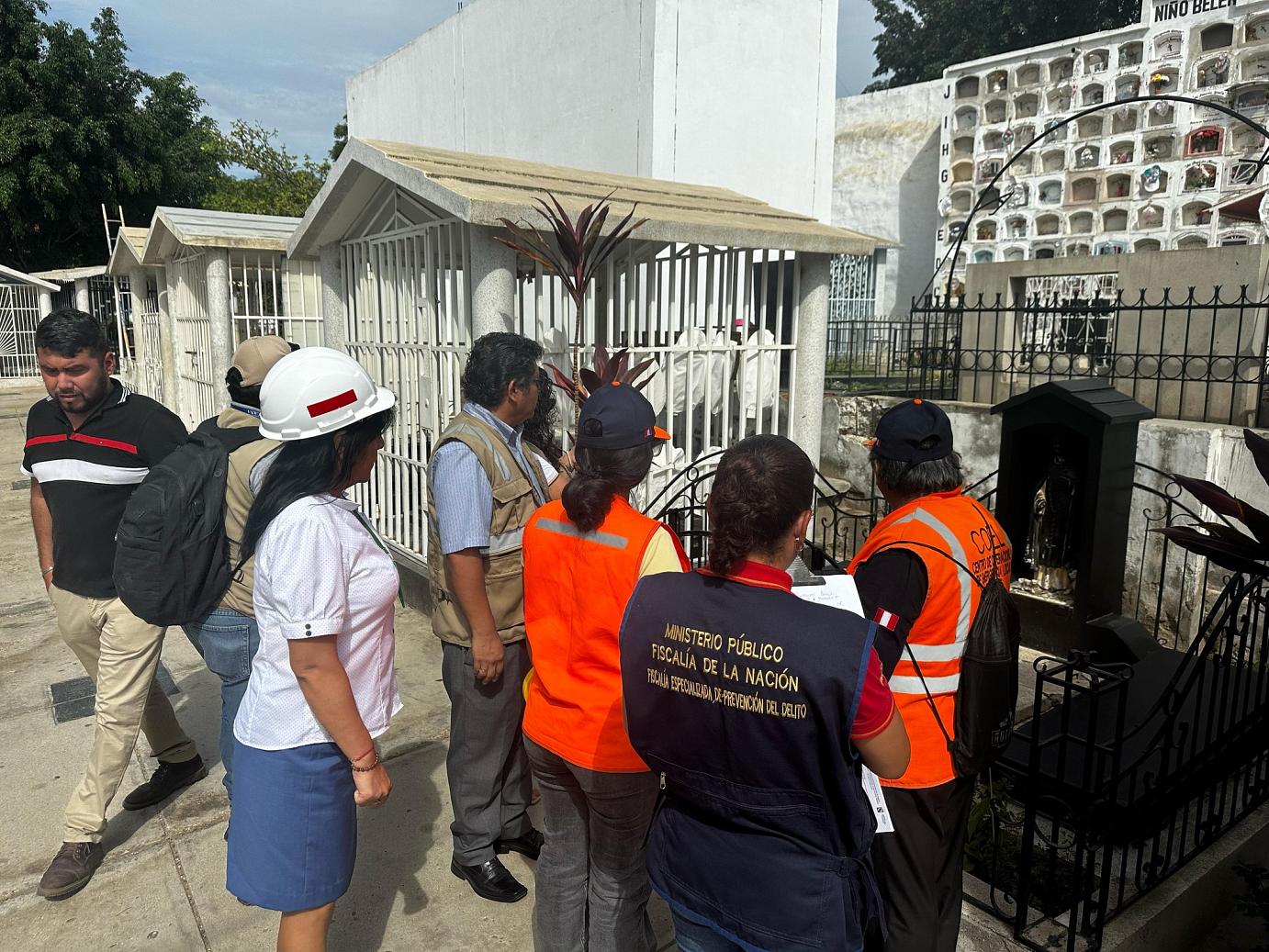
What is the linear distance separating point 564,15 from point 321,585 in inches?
498

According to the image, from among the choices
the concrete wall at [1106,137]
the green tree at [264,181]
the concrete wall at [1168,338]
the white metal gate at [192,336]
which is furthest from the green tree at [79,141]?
the concrete wall at [1168,338]

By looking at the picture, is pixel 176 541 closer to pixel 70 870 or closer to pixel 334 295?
pixel 70 870

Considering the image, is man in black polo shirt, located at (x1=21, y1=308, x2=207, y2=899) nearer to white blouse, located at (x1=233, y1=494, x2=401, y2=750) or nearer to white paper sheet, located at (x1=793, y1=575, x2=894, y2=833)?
white blouse, located at (x1=233, y1=494, x2=401, y2=750)

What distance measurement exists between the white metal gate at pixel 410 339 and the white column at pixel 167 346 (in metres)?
6.07

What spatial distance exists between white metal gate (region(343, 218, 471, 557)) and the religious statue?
11.7ft

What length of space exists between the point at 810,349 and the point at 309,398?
4120 millimetres

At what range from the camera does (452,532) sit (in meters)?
2.72

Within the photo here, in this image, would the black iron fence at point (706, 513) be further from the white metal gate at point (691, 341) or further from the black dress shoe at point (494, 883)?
the black dress shoe at point (494, 883)

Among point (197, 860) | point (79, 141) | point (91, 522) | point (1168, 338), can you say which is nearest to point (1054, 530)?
point (1168, 338)

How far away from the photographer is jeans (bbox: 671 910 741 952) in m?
1.77

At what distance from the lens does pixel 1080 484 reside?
5082 millimetres

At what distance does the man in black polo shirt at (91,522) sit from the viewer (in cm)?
302

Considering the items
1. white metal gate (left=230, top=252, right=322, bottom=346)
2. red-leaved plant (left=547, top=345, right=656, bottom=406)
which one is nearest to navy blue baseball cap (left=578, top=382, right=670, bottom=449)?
red-leaved plant (left=547, top=345, right=656, bottom=406)

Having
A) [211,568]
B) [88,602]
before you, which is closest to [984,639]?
[211,568]
